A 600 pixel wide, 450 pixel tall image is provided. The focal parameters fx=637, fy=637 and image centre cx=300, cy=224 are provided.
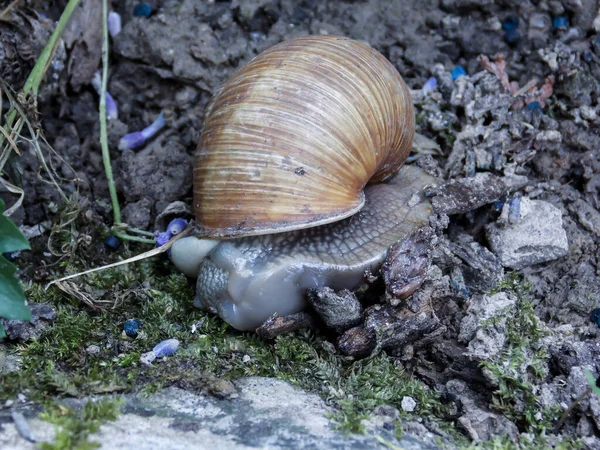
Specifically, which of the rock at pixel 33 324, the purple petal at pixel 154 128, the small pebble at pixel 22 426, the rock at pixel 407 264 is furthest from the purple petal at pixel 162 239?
the small pebble at pixel 22 426

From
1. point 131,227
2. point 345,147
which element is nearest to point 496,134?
point 345,147

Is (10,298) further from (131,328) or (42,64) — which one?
(42,64)

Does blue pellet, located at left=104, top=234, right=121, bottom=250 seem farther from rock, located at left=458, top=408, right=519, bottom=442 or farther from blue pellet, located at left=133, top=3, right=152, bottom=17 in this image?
rock, located at left=458, top=408, right=519, bottom=442

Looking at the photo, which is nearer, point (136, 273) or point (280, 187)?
point (280, 187)

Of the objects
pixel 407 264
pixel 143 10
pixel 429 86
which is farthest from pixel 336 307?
pixel 143 10

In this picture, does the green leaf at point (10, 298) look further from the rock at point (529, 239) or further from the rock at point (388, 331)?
the rock at point (529, 239)

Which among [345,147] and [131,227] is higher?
[345,147]

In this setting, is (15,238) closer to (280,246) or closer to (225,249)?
(225,249)
